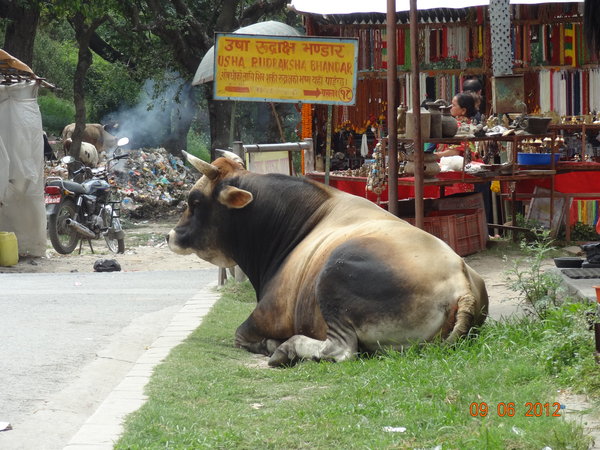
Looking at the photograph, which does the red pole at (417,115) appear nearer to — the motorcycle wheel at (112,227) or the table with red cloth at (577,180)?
the table with red cloth at (577,180)

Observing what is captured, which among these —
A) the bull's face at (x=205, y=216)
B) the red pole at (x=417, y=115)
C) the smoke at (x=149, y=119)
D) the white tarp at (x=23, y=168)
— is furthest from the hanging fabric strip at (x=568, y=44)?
the smoke at (x=149, y=119)

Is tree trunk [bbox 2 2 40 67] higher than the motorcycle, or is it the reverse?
tree trunk [bbox 2 2 40 67]

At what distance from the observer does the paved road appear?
17.4 feet

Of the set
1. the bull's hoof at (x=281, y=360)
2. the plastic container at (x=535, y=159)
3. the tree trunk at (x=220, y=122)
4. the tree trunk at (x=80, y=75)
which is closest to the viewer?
the bull's hoof at (x=281, y=360)

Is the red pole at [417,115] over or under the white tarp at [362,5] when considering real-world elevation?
under

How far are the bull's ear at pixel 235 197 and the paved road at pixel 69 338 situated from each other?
46.7 inches

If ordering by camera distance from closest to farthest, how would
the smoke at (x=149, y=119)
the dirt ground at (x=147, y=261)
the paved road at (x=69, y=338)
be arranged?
1. the paved road at (x=69, y=338)
2. the dirt ground at (x=147, y=261)
3. the smoke at (x=149, y=119)

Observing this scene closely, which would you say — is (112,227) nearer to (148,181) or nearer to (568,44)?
(568,44)

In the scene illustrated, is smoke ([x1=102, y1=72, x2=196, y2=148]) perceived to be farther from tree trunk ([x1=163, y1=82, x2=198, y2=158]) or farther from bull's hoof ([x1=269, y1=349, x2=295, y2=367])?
bull's hoof ([x1=269, y1=349, x2=295, y2=367])

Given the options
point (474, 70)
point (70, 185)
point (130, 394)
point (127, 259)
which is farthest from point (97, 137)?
point (130, 394)

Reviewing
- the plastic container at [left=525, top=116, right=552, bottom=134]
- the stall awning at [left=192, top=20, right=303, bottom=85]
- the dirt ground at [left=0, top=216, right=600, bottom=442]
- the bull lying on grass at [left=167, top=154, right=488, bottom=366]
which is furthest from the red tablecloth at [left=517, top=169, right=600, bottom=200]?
the stall awning at [left=192, top=20, right=303, bottom=85]
